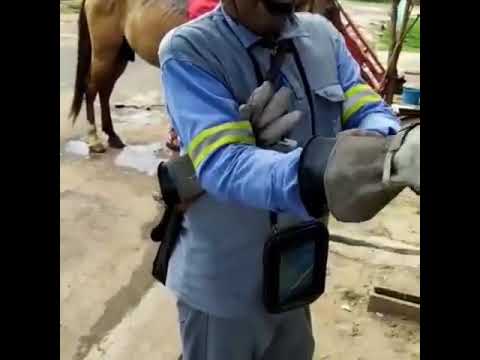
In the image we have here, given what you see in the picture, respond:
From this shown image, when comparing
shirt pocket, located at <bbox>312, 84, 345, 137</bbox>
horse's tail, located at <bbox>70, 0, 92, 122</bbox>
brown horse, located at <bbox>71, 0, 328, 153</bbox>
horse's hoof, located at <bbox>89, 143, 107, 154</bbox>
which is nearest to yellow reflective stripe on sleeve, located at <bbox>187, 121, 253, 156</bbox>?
shirt pocket, located at <bbox>312, 84, 345, 137</bbox>

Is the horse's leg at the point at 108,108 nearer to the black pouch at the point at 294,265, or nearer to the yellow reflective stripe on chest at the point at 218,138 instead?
the black pouch at the point at 294,265

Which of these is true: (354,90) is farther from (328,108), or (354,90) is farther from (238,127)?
(238,127)

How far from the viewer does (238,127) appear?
125cm

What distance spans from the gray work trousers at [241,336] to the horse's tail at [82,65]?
4.39 meters

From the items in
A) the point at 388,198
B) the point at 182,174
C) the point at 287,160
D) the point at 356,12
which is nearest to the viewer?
the point at 388,198

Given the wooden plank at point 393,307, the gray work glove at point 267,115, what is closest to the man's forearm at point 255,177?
the gray work glove at point 267,115

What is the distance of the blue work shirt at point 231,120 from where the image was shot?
108 centimetres

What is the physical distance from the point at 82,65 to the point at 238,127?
16.1ft

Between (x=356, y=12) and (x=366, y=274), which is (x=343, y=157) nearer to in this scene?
(x=366, y=274)

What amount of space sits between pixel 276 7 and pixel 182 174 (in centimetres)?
42

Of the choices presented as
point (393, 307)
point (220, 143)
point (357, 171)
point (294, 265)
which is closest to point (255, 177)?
point (220, 143)
